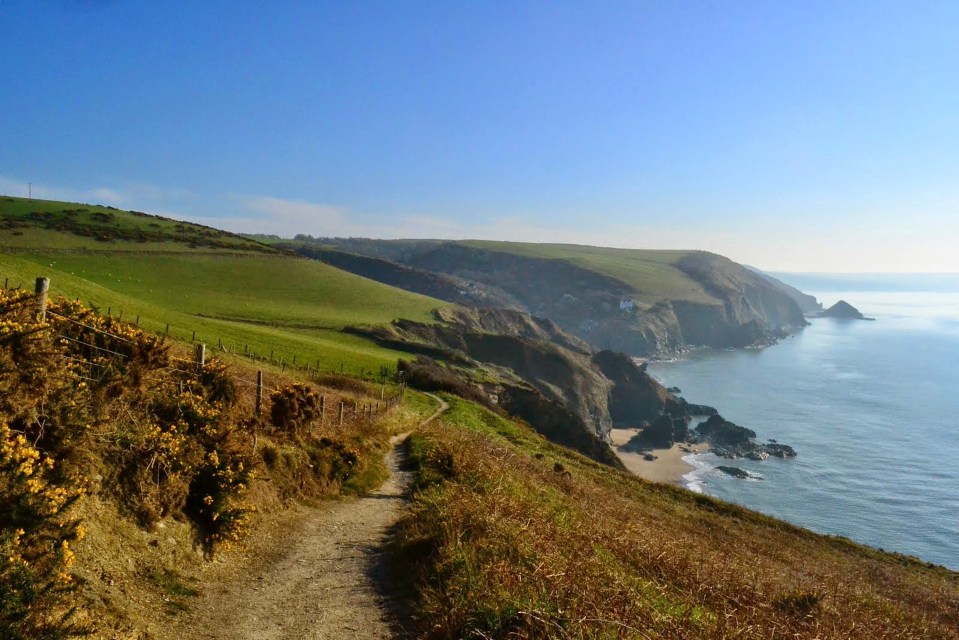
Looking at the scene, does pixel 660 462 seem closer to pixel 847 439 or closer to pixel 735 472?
pixel 735 472

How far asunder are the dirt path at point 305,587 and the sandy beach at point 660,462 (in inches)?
2066

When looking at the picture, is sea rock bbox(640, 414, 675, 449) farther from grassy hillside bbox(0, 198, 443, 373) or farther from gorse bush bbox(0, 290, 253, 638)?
gorse bush bbox(0, 290, 253, 638)

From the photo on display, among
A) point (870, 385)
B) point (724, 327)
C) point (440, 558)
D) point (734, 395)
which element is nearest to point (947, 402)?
point (870, 385)

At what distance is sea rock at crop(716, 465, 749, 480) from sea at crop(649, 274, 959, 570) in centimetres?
77

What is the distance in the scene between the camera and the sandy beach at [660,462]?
213 ft

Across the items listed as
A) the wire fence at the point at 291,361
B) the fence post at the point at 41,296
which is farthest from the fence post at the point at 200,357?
the wire fence at the point at 291,361

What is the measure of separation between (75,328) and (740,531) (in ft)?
85.3

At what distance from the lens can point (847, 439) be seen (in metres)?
79.3

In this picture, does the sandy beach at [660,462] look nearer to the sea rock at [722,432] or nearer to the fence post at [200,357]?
the sea rock at [722,432]

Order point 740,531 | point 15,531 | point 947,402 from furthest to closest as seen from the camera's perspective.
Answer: point 947,402
point 740,531
point 15,531

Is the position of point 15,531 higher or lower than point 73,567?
higher

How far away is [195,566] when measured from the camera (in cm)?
888

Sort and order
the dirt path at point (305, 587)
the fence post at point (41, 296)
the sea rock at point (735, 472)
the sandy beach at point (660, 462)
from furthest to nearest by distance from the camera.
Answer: the sea rock at point (735, 472), the sandy beach at point (660, 462), the fence post at point (41, 296), the dirt path at point (305, 587)

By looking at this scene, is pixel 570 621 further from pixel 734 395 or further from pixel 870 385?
pixel 870 385
